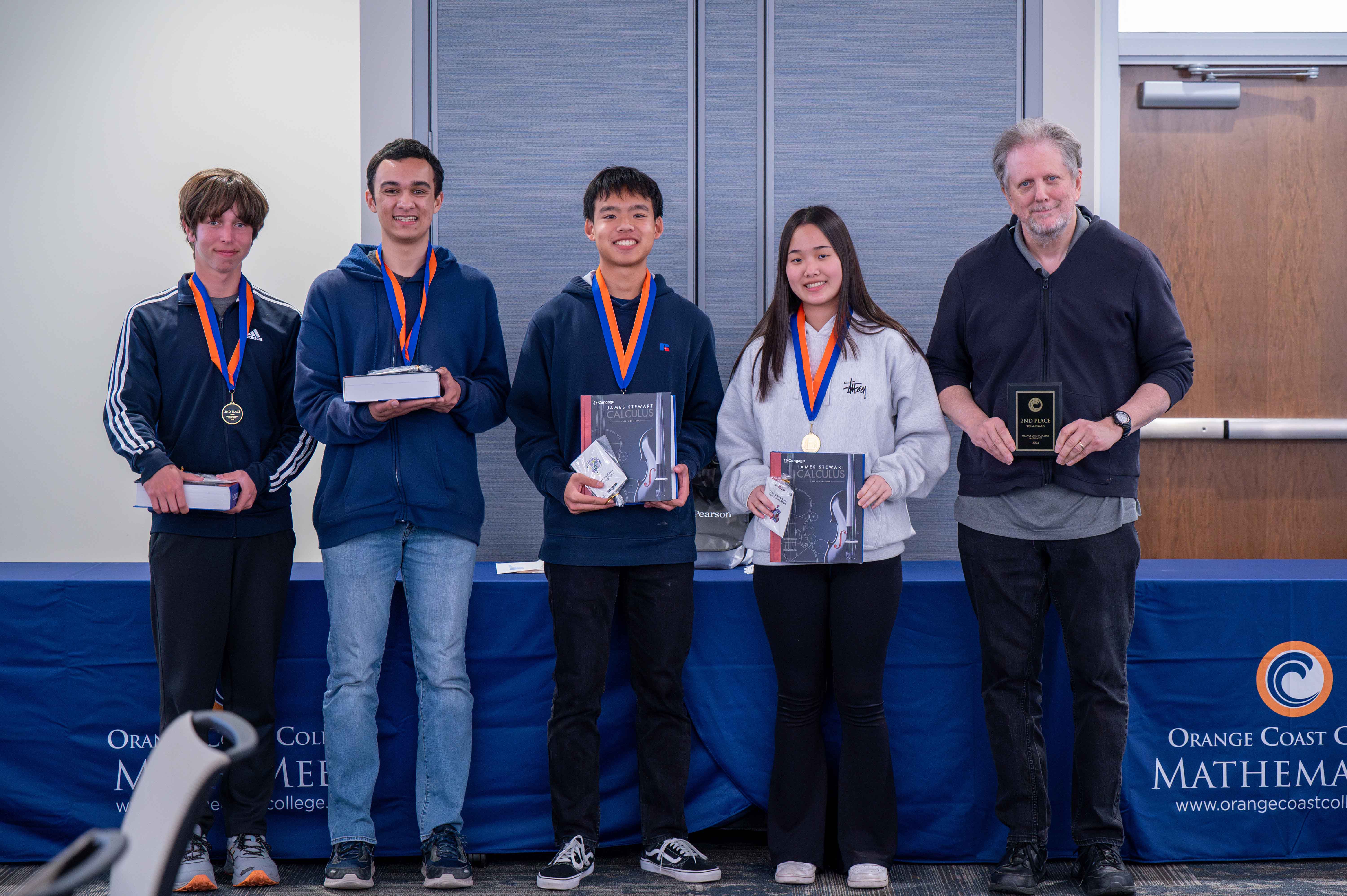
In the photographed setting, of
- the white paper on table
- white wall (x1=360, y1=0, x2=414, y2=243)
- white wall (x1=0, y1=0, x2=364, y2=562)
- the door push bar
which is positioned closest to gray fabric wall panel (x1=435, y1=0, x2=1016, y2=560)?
white wall (x1=360, y1=0, x2=414, y2=243)

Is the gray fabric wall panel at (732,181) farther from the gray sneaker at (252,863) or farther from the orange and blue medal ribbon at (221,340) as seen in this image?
the gray sneaker at (252,863)

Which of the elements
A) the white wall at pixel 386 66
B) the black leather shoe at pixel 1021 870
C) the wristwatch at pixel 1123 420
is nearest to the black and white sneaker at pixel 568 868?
the black leather shoe at pixel 1021 870

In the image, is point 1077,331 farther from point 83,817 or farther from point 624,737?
point 83,817

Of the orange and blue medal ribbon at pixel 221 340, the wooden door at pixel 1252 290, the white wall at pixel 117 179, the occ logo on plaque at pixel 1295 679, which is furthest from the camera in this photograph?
the wooden door at pixel 1252 290

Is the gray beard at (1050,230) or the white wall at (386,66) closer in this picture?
the gray beard at (1050,230)

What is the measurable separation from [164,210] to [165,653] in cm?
174

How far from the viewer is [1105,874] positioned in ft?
7.69

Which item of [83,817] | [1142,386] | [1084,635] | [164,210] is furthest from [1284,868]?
[164,210]

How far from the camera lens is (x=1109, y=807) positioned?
2369mm

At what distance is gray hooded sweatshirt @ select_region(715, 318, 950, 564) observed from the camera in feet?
7.88

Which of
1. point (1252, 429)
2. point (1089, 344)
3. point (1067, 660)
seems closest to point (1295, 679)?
point (1067, 660)

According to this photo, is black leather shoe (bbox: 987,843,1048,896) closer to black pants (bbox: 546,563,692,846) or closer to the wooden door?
black pants (bbox: 546,563,692,846)

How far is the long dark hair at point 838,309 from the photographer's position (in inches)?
96.3

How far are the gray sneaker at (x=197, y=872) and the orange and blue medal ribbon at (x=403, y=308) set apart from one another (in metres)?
1.29
